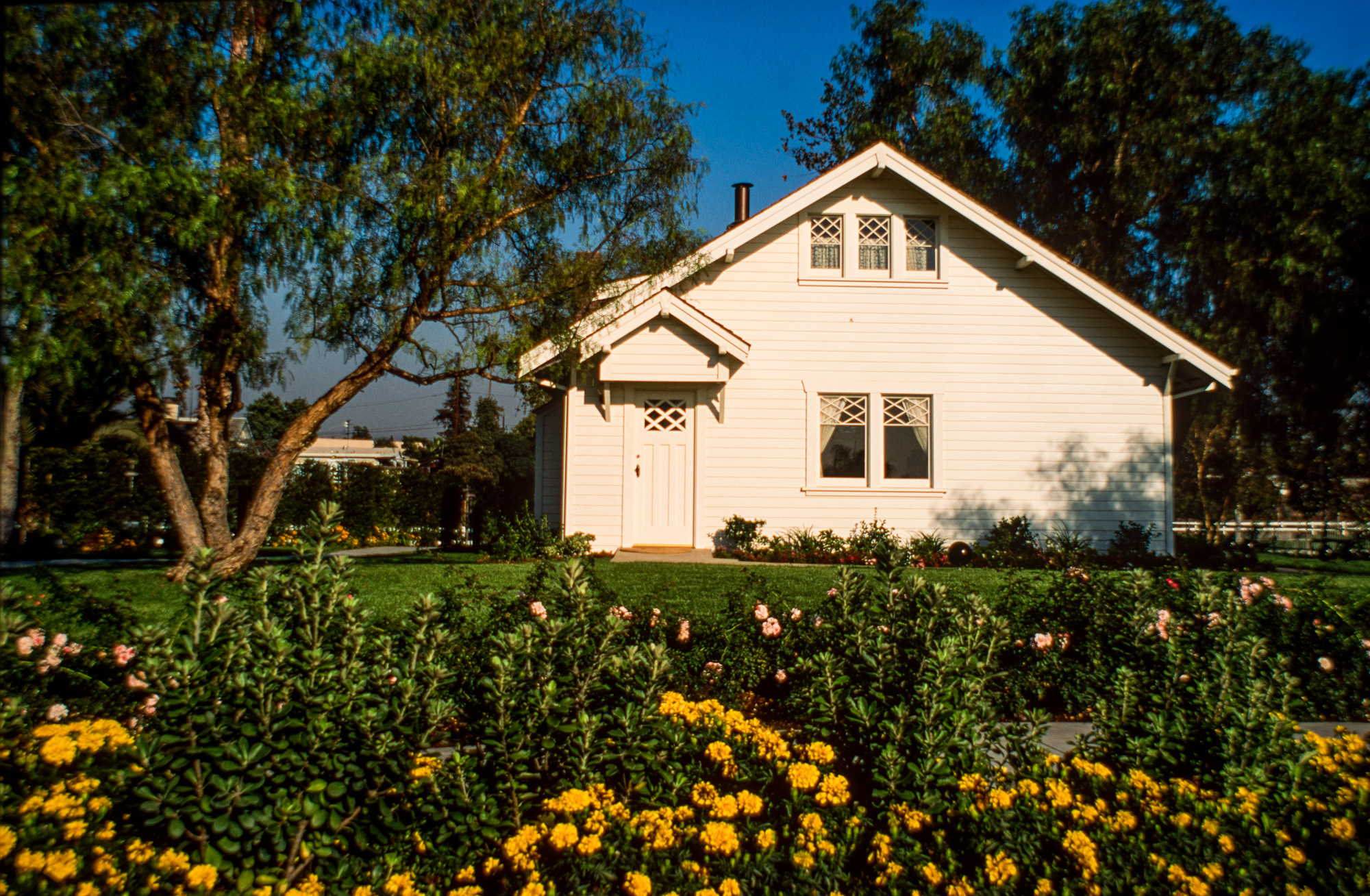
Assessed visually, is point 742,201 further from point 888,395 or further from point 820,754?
point 820,754

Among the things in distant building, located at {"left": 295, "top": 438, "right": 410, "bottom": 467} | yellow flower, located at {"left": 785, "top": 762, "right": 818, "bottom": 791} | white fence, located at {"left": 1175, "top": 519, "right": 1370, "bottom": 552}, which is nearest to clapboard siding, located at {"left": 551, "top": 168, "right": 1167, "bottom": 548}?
yellow flower, located at {"left": 785, "top": 762, "right": 818, "bottom": 791}

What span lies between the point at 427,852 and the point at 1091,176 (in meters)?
24.7

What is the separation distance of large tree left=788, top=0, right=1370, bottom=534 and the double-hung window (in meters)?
12.2

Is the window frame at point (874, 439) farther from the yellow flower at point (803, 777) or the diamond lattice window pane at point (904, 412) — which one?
the yellow flower at point (803, 777)

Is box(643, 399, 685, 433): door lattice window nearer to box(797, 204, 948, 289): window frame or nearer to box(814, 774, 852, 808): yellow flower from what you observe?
box(797, 204, 948, 289): window frame

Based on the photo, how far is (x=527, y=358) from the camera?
9.45 m

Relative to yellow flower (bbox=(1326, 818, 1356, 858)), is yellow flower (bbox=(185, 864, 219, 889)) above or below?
above

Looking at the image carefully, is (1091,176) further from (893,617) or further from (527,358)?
(893,617)

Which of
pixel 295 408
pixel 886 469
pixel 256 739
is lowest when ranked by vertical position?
pixel 256 739

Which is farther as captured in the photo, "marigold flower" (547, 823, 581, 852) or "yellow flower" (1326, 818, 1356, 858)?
"yellow flower" (1326, 818, 1356, 858)

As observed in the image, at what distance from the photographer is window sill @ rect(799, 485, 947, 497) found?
12102 millimetres

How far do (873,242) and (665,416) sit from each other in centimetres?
414

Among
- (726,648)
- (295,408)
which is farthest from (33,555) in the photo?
(295,408)

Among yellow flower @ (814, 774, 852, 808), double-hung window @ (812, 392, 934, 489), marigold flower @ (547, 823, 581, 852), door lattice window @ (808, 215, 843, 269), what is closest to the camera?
marigold flower @ (547, 823, 581, 852)
